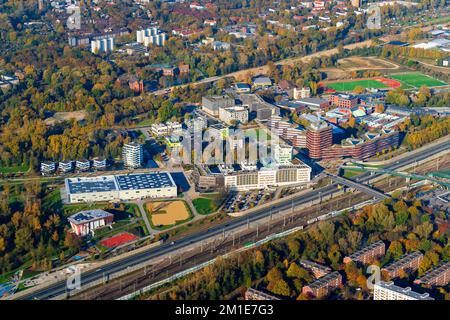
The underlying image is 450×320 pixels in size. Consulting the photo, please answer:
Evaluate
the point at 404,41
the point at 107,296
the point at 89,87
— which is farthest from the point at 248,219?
the point at 404,41

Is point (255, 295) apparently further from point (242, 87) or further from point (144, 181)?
point (242, 87)

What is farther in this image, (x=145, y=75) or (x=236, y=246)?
Answer: (x=145, y=75)

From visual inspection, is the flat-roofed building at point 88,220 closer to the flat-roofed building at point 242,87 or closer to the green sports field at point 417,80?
the flat-roofed building at point 242,87

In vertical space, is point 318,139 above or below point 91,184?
above

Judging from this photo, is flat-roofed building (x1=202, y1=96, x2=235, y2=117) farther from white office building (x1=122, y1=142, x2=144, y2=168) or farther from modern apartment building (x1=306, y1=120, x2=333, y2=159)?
white office building (x1=122, y1=142, x2=144, y2=168)

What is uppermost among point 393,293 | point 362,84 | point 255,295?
point 362,84

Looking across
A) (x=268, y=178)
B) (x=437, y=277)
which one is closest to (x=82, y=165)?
(x=268, y=178)

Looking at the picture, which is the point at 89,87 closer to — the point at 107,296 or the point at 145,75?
the point at 145,75

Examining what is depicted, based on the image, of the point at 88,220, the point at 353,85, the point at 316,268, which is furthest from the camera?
the point at 353,85

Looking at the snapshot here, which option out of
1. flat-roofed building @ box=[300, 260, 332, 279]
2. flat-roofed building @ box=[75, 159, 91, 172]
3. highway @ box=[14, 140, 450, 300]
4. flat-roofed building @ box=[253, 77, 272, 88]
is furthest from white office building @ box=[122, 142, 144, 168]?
flat-roofed building @ box=[253, 77, 272, 88]
